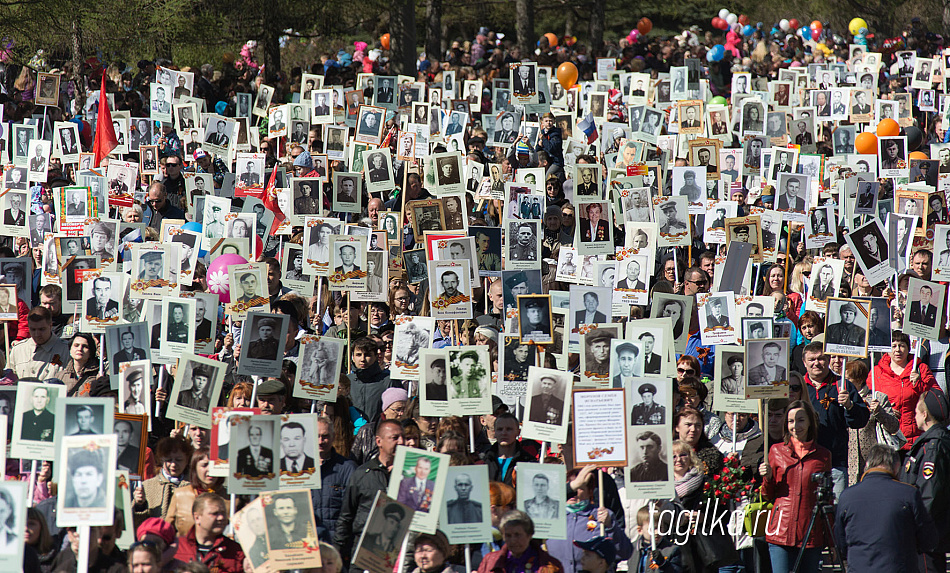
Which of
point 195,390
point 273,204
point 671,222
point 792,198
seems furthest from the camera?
point 273,204

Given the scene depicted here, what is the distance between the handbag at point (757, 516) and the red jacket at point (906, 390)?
209cm

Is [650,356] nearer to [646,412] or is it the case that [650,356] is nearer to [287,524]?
[646,412]

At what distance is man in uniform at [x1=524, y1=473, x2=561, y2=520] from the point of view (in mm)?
6035

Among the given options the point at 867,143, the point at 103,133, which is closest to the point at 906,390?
the point at 867,143

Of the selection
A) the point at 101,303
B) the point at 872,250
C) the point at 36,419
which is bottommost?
the point at 36,419

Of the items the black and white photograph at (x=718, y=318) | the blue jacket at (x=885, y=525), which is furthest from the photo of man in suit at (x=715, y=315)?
the blue jacket at (x=885, y=525)

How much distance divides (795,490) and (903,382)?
2.37 meters

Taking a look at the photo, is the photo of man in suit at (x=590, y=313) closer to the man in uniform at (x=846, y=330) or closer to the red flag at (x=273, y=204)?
the man in uniform at (x=846, y=330)

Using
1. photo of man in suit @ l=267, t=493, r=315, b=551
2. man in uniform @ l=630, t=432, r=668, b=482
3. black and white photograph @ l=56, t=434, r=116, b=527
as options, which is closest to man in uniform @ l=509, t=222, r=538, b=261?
man in uniform @ l=630, t=432, r=668, b=482

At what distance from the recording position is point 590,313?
9055 mm

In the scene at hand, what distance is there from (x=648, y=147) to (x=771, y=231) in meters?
4.28

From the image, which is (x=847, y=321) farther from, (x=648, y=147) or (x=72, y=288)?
(x=648, y=147)

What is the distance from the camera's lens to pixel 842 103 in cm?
1894

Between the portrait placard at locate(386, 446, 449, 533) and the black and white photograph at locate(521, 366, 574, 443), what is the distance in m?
1.31
